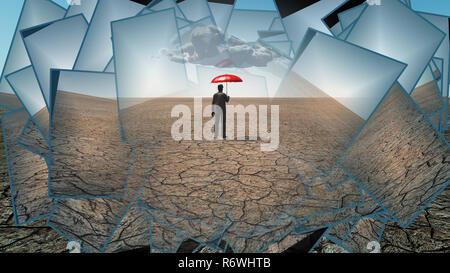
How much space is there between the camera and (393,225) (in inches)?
44.5

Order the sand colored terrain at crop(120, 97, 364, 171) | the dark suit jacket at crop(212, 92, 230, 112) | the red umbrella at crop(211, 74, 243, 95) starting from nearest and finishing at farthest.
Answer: the sand colored terrain at crop(120, 97, 364, 171) → the red umbrella at crop(211, 74, 243, 95) → the dark suit jacket at crop(212, 92, 230, 112)

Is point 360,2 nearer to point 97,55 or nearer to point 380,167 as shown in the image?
point 380,167

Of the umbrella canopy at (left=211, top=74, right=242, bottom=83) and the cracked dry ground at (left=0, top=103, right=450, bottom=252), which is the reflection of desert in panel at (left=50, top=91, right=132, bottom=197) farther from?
the umbrella canopy at (left=211, top=74, right=242, bottom=83)

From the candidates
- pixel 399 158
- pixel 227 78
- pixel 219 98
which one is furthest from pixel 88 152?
pixel 219 98

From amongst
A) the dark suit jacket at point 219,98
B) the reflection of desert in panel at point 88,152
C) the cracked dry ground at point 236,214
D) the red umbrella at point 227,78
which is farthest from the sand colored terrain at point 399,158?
the dark suit jacket at point 219,98

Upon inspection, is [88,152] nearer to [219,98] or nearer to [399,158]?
[399,158]

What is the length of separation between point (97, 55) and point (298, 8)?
1.55 feet

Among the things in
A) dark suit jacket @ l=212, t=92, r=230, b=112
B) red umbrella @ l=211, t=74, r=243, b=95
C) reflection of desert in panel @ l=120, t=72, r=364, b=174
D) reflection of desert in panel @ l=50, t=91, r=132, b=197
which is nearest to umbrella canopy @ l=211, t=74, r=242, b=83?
red umbrella @ l=211, t=74, r=243, b=95

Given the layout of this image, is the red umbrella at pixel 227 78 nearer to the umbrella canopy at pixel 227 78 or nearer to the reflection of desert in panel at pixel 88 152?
the umbrella canopy at pixel 227 78

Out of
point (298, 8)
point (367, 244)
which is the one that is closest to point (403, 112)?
point (298, 8)

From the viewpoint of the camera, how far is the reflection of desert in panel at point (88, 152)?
0.43 m

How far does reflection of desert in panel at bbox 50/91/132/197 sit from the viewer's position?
0.43 m

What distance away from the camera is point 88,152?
18.5 inches

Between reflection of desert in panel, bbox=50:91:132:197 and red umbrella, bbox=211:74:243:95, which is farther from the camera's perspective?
red umbrella, bbox=211:74:243:95
